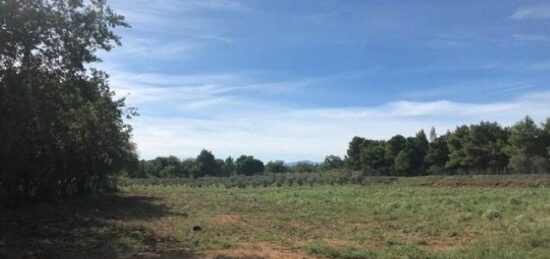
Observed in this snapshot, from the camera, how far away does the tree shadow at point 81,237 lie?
14445 millimetres

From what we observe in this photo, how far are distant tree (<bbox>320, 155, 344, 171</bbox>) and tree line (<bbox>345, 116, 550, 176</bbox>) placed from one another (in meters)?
9.77

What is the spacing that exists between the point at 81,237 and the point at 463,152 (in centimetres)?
8150

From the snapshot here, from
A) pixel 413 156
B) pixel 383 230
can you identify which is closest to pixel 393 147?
pixel 413 156

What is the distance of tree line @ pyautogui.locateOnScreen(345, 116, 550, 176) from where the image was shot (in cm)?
7931

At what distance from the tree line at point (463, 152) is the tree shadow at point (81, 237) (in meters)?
63.2

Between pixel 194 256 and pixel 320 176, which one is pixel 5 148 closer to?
pixel 194 256

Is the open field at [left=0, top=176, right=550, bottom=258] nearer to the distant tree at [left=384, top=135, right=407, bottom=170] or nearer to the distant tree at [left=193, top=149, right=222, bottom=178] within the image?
the distant tree at [left=384, top=135, right=407, bottom=170]

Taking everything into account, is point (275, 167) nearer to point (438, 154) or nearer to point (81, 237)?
point (438, 154)

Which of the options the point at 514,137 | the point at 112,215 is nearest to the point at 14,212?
the point at 112,215

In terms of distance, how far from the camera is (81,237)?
17.9 metres

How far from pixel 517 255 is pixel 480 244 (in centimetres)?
203

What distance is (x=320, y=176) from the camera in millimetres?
82000

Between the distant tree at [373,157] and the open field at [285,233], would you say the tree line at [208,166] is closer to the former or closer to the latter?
the distant tree at [373,157]

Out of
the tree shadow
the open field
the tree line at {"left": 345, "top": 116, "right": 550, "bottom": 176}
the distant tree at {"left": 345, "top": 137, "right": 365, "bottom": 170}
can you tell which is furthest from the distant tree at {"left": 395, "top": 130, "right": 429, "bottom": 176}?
the tree shadow
